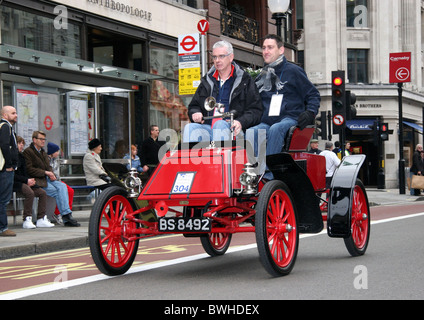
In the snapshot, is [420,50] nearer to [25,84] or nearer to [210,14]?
[210,14]

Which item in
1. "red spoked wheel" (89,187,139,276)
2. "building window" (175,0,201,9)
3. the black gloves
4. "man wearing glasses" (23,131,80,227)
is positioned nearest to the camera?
"red spoked wheel" (89,187,139,276)

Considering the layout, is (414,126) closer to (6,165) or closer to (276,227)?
(6,165)

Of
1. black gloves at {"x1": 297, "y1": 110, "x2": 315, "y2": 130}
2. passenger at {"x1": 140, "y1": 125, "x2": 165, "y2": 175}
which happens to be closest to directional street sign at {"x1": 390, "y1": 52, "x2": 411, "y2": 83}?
passenger at {"x1": 140, "y1": 125, "x2": 165, "y2": 175}

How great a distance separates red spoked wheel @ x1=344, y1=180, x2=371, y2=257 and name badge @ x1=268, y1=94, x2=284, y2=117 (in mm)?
1275

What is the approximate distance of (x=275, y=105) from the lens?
23.0ft

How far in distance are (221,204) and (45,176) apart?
6.71 metres

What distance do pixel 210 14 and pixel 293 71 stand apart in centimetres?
1619

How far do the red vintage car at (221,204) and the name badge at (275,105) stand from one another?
0.35 m

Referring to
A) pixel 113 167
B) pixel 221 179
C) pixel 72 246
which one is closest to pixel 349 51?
pixel 113 167

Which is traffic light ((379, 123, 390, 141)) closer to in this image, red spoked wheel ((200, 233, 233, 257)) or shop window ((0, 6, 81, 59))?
shop window ((0, 6, 81, 59))

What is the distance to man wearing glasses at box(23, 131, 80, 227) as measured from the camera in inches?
472

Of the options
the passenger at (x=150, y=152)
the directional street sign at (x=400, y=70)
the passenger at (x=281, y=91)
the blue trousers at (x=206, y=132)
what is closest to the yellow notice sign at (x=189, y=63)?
the passenger at (x=150, y=152)

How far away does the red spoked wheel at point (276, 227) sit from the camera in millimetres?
5629

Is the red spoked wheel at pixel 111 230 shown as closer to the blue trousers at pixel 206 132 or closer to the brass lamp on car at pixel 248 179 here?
the blue trousers at pixel 206 132
